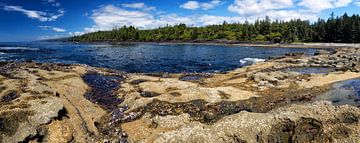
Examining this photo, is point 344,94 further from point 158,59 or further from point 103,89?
point 158,59

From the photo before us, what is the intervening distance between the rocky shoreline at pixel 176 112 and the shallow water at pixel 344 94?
0.96 metres

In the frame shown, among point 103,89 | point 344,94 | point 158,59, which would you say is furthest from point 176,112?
point 158,59

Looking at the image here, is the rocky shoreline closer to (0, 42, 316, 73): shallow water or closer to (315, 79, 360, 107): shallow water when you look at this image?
(315, 79, 360, 107): shallow water

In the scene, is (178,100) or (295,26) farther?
(295,26)

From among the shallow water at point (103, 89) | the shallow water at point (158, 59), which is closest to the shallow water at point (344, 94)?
the shallow water at point (103, 89)

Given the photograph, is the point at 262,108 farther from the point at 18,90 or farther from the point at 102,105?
the point at 18,90

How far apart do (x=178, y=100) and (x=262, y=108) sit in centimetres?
810

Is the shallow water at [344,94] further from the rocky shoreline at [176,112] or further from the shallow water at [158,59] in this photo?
the shallow water at [158,59]

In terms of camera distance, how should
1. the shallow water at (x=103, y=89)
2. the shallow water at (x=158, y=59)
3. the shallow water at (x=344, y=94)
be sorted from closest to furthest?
the shallow water at (x=344, y=94) → the shallow water at (x=103, y=89) → the shallow water at (x=158, y=59)

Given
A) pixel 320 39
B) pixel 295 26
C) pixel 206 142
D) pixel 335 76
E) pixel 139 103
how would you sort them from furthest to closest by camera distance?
pixel 295 26 → pixel 320 39 → pixel 335 76 → pixel 139 103 → pixel 206 142

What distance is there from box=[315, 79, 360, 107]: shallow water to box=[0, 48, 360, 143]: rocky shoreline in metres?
0.96

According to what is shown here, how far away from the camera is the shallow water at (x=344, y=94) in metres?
27.0

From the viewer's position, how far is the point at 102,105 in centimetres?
3081

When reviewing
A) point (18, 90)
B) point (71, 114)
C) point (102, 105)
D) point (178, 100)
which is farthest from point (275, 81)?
point (18, 90)
